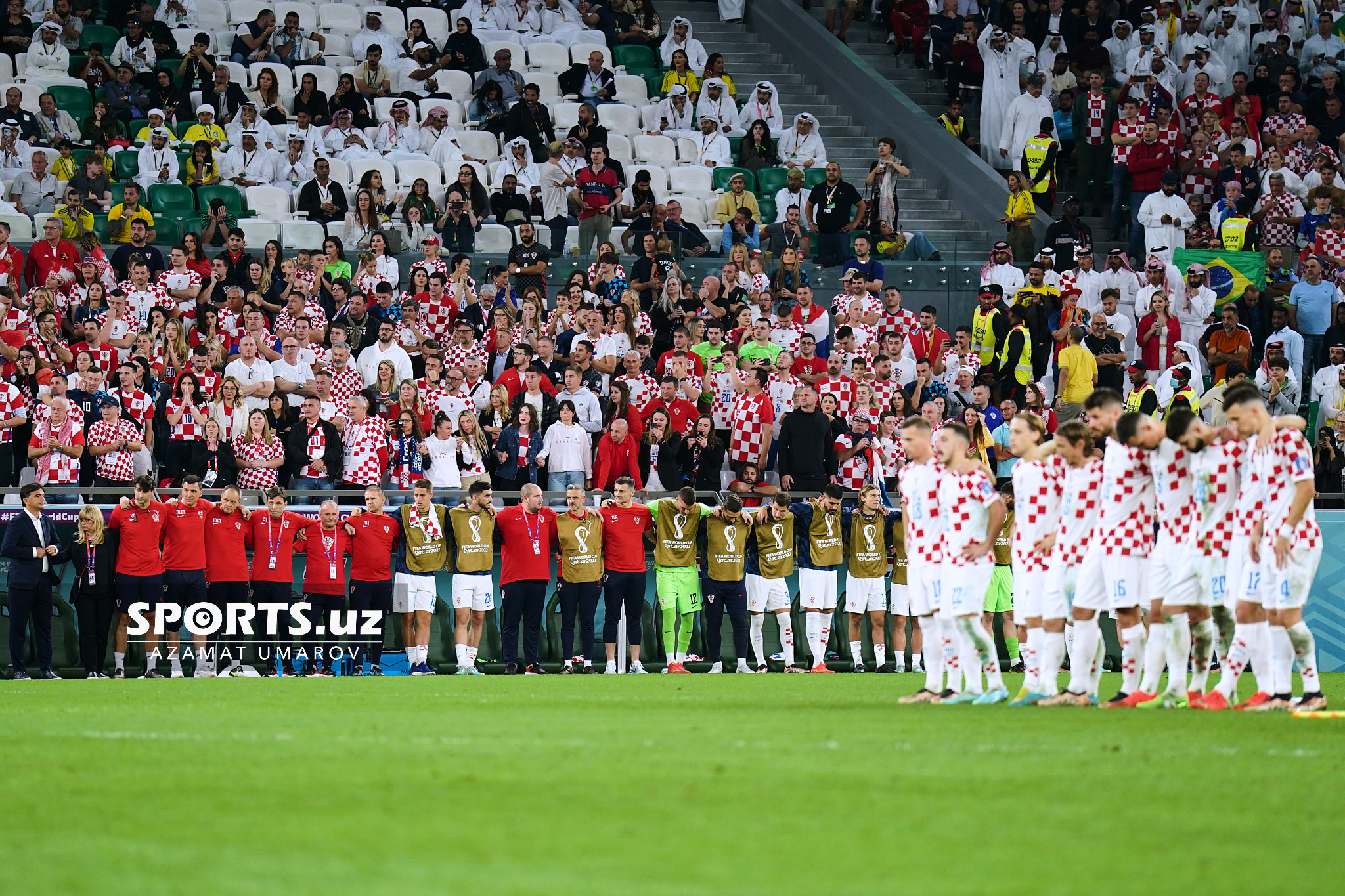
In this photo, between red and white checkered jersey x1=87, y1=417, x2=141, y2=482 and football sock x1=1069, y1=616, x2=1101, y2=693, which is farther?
red and white checkered jersey x1=87, y1=417, x2=141, y2=482

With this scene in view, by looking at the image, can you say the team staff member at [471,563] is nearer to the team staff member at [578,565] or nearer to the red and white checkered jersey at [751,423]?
the team staff member at [578,565]

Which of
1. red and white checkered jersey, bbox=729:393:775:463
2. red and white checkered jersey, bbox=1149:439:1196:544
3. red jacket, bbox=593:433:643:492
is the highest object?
red and white checkered jersey, bbox=729:393:775:463

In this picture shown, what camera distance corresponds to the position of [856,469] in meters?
22.9

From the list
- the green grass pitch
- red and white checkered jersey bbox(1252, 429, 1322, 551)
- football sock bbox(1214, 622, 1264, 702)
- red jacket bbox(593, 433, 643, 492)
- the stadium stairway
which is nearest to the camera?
the green grass pitch

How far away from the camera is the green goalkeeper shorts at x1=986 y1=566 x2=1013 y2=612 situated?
865 inches

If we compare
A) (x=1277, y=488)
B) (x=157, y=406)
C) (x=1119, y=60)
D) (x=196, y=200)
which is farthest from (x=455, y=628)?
(x=1119, y=60)

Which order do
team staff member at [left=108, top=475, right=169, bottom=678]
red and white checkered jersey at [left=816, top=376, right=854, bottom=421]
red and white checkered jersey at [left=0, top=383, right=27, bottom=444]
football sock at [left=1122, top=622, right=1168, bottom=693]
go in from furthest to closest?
1. red and white checkered jersey at [left=816, top=376, right=854, bottom=421]
2. red and white checkered jersey at [left=0, top=383, right=27, bottom=444]
3. team staff member at [left=108, top=475, right=169, bottom=678]
4. football sock at [left=1122, top=622, right=1168, bottom=693]

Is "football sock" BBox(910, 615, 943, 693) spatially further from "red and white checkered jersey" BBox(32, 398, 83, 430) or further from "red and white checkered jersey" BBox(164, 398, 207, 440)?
"red and white checkered jersey" BBox(32, 398, 83, 430)

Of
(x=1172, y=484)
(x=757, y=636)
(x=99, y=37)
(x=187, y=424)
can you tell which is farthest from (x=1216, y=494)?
(x=99, y=37)

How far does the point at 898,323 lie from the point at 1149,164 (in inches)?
274

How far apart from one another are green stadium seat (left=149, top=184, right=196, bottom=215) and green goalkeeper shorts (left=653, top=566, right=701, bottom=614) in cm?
1018

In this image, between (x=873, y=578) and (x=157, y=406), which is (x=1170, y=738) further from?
(x=157, y=406)

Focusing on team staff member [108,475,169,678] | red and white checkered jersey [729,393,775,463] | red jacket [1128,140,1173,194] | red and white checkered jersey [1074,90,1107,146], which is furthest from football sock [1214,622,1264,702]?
red and white checkered jersey [1074,90,1107,146]

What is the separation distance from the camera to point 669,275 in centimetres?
2480
